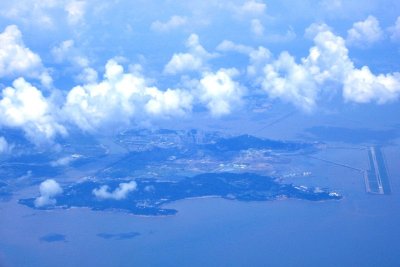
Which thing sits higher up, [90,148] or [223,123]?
[223,123]

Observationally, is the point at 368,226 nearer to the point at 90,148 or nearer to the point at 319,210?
the point at 319,210

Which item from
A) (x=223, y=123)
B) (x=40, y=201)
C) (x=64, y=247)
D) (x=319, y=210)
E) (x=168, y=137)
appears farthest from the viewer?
(x=223, y=123)

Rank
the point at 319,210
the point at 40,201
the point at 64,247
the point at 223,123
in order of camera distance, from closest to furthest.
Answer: the point at 64,247, the point at 319,210, the point at 40,201, the point at 223,123

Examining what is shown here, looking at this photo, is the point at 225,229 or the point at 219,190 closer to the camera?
the point at 225,229

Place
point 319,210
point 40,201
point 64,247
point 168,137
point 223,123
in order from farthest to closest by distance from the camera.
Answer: point 223,123 → point 168,137 → point 40,201 → point 319,210 → point 64,247

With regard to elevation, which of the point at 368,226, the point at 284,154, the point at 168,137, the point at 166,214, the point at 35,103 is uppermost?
the point at 35,103

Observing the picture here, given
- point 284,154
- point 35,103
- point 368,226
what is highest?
point 35,103

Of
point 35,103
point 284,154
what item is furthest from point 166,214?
point 35,103

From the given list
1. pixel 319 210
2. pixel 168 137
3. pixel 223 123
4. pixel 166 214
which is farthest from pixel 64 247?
pixel 223 123

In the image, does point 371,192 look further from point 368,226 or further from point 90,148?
point 90,148
